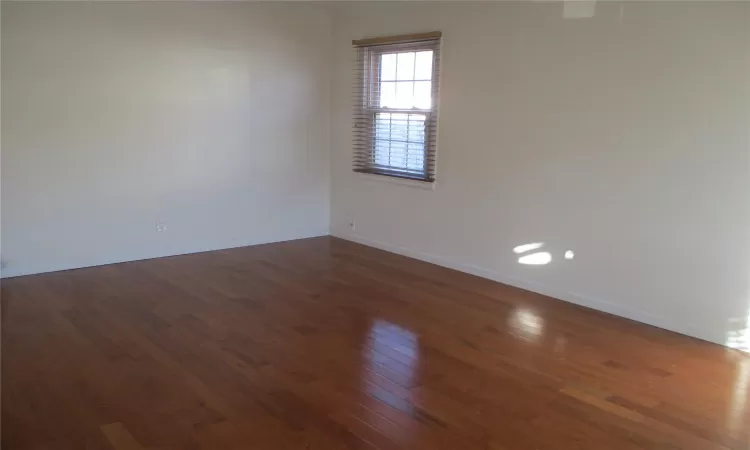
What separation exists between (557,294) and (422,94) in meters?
2.06

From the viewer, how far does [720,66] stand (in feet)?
→ 11.9

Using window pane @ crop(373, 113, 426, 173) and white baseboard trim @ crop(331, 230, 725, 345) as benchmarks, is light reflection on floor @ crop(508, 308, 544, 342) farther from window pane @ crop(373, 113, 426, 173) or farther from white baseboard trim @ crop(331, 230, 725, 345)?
window pane @ crop(373, 113, 426, 173)

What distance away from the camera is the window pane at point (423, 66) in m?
5.34

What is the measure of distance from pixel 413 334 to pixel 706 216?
1.91 meters

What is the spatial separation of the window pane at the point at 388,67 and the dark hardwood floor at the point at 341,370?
197 centimetres

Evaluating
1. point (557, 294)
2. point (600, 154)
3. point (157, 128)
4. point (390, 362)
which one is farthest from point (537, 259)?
point (157, 128)

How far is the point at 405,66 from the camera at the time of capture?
5570 mm

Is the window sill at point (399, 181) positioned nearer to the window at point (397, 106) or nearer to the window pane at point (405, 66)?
the window at point (397, 106)

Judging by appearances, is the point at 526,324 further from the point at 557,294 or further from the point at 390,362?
the point at 390,362

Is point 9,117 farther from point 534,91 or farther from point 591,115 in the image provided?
point 591,115

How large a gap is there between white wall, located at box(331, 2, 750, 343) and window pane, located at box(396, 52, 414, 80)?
0.22 m

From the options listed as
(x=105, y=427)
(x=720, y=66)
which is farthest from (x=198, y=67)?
(x=720, y=66)

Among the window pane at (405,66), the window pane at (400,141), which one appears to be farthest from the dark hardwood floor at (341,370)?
the window pane at (405,66)

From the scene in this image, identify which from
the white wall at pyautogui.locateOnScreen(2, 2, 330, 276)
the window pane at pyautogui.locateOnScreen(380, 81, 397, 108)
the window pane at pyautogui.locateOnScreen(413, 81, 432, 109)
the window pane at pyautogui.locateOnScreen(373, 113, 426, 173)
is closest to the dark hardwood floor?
the white wall at pyautogui.locateOnScreen(2, 2, 330, 276)
